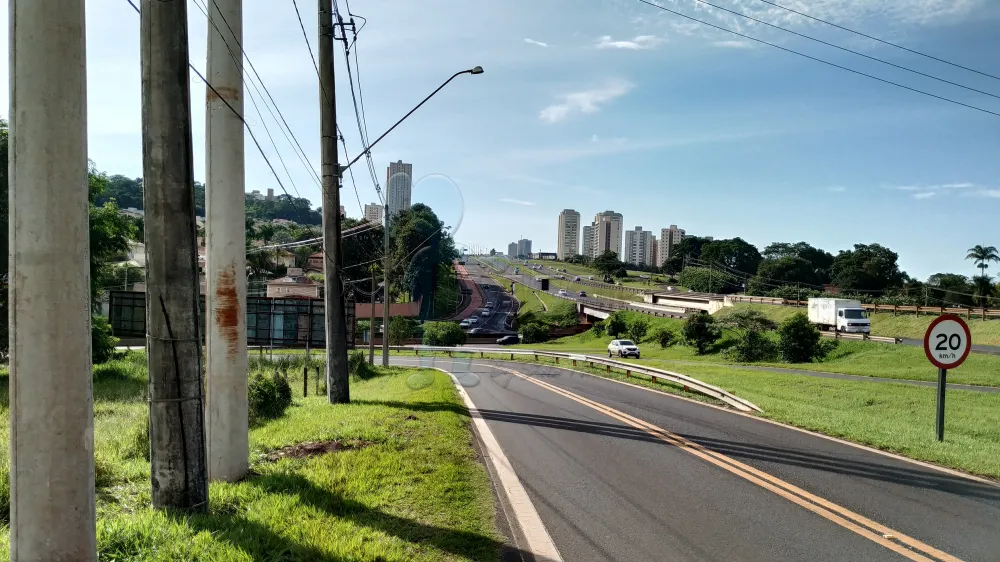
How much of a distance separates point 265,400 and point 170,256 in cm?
816

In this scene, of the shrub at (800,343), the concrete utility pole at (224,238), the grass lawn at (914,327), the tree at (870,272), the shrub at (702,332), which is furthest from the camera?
the tree at (870,272)

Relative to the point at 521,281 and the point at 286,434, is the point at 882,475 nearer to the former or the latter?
the point at 286,434

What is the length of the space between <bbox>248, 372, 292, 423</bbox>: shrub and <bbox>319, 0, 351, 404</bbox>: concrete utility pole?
114 centimetres

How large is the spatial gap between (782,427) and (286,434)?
8.48m

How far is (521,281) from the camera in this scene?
138 meters

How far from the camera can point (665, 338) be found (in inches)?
2314

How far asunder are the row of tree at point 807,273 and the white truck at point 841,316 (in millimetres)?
17057

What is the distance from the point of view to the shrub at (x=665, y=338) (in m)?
58.0

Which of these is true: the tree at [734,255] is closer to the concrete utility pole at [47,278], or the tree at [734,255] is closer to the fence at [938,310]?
the fence at [938,310]

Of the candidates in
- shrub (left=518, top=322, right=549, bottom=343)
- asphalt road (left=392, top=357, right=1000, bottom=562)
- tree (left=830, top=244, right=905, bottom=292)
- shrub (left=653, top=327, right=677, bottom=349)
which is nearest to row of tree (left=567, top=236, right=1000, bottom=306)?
tree (left=830, top=244, right=905, bottom=292)

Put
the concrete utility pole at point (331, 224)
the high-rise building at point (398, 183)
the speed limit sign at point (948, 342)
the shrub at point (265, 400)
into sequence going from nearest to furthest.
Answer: the speed limit sign at point (948, 342) < the shrub at point (265, 400) < the concrete utility pole at point (331, 224) < the high-rise building at point (398, 183)

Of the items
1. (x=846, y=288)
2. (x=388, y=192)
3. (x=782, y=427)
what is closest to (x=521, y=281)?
(x=846, y=288)

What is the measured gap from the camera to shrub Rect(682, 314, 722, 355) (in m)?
49.1

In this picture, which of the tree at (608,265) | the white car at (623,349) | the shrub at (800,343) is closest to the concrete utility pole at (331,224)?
the shrub at (800,343)
